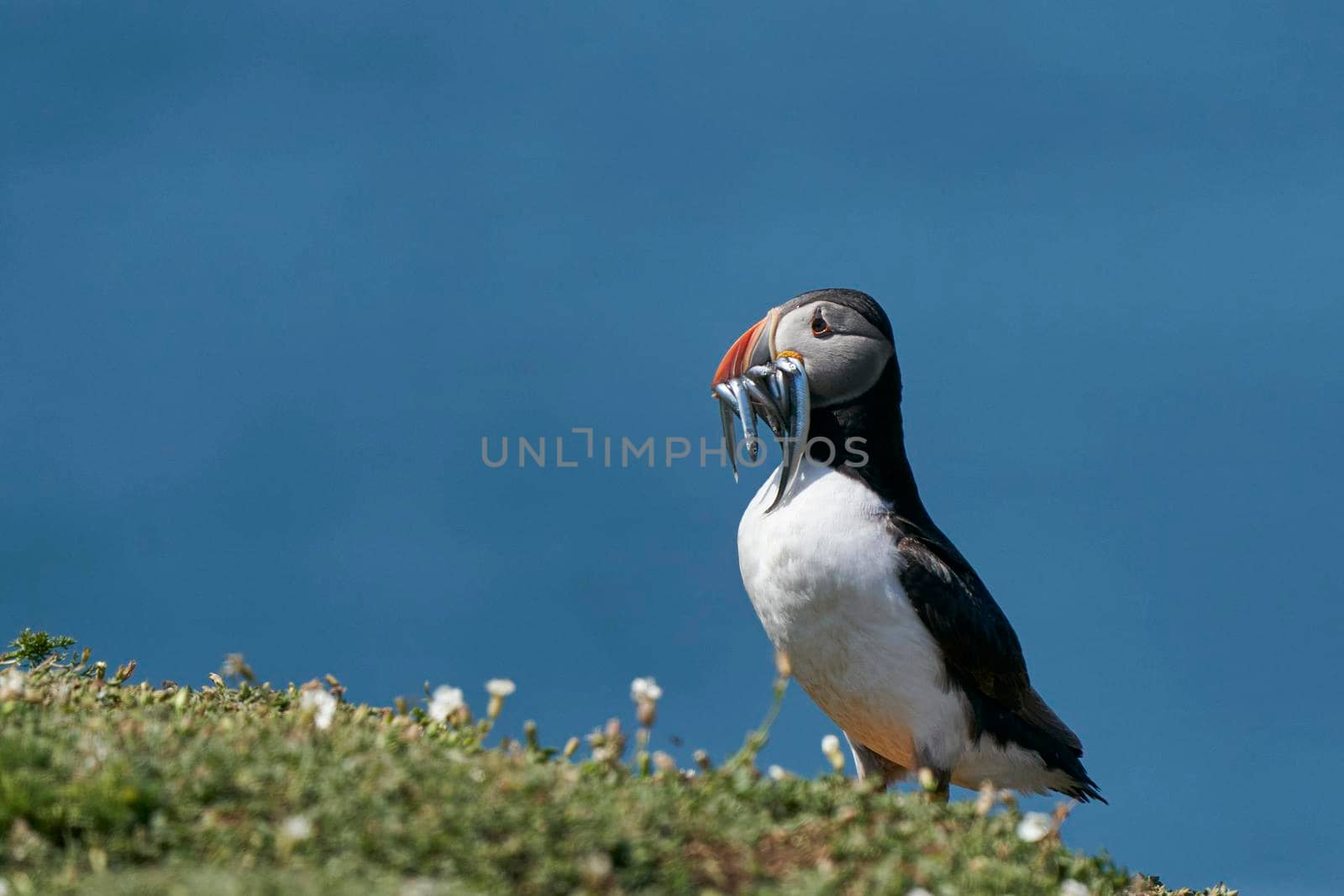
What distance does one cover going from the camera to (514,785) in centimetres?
475

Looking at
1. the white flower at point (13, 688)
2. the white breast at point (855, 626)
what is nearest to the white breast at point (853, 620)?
the white breast at point (855, 626)

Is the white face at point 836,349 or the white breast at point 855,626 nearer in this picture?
the white breast at point 855,626

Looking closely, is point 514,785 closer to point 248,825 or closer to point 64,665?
point 248,825

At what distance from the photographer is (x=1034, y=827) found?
5.54 metres

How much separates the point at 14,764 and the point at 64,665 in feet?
11.0

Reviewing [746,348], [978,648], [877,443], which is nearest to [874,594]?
[978,648]

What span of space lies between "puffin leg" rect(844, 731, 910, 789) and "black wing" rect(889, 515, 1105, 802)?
69 cm

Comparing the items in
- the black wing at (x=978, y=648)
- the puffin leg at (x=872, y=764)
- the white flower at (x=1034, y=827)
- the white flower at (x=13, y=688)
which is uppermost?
the black wing at (x=978, y=648)

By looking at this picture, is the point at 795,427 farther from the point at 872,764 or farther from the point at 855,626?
the point at 872,764

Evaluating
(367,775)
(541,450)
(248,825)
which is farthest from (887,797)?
(541,450)

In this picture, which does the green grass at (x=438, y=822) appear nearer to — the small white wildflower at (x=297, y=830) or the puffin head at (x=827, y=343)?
the small white wildflower at (x=297, y=830)

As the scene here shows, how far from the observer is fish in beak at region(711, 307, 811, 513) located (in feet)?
27.6

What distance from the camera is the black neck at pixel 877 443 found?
8273mm

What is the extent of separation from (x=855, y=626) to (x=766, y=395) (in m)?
1.60
